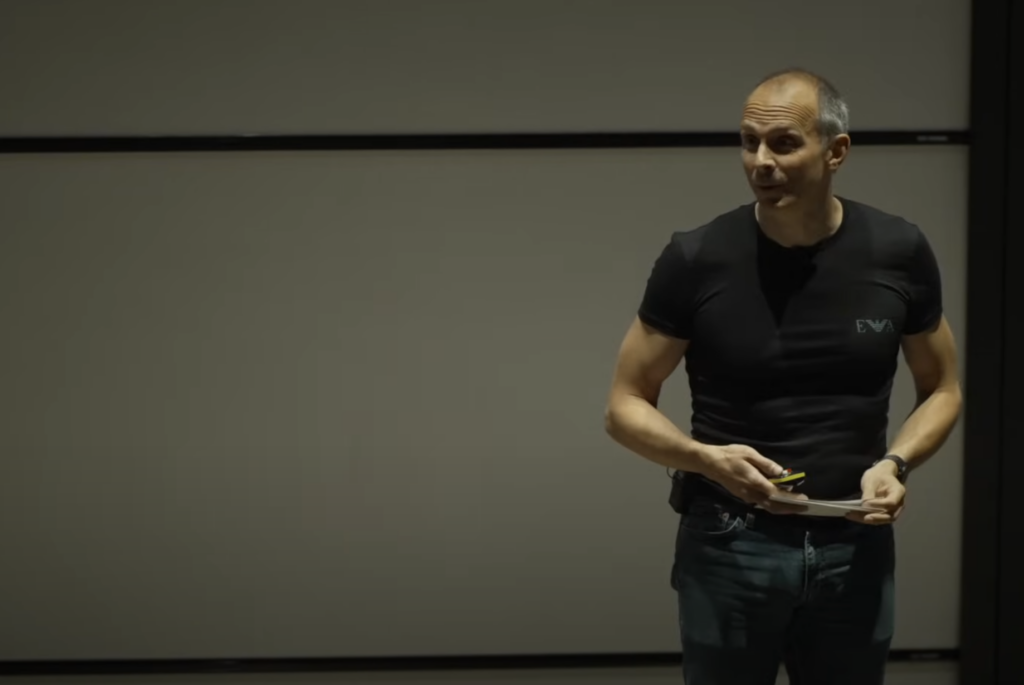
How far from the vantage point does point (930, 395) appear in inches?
79.7

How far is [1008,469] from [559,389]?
3.51ft

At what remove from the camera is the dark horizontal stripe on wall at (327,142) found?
9.75 feet

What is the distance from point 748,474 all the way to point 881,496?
191mm

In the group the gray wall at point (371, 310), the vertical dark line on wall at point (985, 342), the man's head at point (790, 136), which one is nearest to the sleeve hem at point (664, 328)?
the man's head at point (790, 136)

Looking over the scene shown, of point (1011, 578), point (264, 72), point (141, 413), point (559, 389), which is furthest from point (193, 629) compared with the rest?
point (1011, 578)

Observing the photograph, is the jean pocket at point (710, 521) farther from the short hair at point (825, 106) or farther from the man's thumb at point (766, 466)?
the short hair at point (825, 106)

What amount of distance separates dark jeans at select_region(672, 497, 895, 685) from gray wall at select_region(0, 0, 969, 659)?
3.66 ft

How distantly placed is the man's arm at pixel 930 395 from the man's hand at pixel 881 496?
11 centimetres

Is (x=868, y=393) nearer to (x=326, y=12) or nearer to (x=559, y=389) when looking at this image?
(x=559, y=389)

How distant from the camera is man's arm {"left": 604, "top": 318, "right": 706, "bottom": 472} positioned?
1.92 m

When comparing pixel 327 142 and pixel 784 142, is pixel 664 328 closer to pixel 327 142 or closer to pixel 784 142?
pixel 784 142

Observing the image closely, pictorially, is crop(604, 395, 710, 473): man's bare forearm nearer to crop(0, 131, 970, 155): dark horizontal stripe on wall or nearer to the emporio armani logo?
the emporio armani logo

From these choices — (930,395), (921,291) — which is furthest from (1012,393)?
(921,291)

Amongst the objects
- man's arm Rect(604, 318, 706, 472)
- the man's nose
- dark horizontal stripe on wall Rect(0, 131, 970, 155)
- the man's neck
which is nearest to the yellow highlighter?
man's arm Rect(604, 318, 706, 472)
